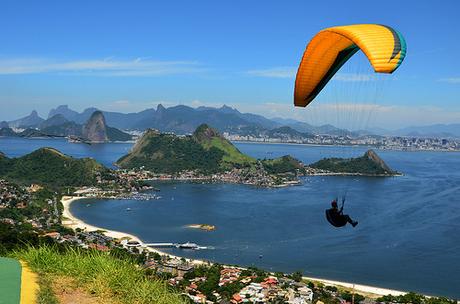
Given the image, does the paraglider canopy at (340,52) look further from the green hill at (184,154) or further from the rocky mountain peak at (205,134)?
the rocky mountain peak at (205,134)

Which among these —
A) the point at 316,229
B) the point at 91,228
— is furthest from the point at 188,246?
the point at 316,229

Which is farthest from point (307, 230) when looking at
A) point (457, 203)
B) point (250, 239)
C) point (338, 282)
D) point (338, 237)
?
point (457, 203)

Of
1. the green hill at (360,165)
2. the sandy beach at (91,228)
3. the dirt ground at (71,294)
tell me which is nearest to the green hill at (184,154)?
the green hill at (360,165)

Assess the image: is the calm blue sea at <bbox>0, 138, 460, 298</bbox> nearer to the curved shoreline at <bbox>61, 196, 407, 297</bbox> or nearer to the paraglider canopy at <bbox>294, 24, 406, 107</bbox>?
the curved shoreline at <bbox>61, 196, 407, 297</bbox>

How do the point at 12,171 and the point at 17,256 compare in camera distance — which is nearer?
the point at 17,256

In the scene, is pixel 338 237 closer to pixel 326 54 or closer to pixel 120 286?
pixel 326 54

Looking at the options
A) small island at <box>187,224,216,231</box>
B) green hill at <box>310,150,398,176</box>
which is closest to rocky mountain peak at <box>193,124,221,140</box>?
green hill at <box>310,150,398,176</box>
